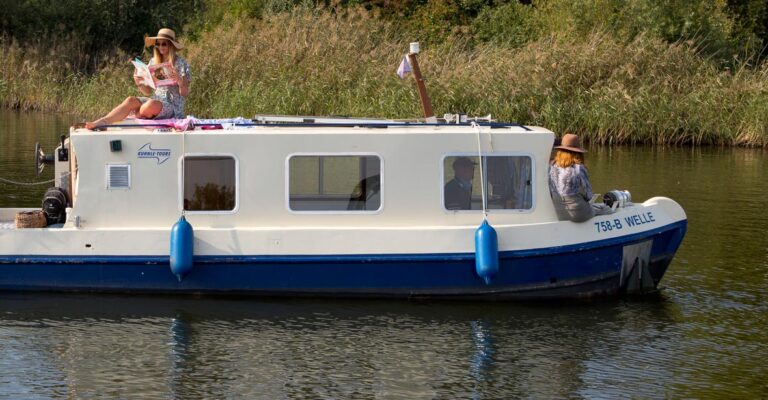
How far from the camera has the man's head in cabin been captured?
11.4m

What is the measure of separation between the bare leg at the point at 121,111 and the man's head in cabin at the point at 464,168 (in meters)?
3.07

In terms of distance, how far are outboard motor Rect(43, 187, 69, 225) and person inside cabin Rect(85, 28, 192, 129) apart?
0.87 metres

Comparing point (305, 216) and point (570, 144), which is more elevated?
point (570, 144)

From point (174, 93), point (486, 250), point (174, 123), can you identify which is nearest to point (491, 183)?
point (486, 250)

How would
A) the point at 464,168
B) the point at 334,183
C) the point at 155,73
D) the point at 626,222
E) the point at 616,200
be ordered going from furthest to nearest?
the point at 616,200 → the point at 155,73 → the point at 626,222 → the point at 334,183 → the point at 464,168

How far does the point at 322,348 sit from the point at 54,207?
10.6 ft

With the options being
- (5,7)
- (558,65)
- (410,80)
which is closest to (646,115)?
(558,65)

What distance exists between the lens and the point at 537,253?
11.4 meters

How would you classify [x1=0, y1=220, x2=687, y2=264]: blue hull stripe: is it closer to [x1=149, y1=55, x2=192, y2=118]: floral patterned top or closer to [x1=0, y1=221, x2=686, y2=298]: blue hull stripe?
[x1=0, y1=221, x2=686, y2=298]: blue hull stripe

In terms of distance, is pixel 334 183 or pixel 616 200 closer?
pixel 334 183

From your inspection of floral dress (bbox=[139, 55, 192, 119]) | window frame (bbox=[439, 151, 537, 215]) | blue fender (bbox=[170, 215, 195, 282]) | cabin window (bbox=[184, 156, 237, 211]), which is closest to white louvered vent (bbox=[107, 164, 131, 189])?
cabin window (bbox=[184, 156, 237, 211])

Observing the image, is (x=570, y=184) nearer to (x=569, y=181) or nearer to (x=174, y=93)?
(x=569, y=181)

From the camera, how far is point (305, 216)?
11422 mm

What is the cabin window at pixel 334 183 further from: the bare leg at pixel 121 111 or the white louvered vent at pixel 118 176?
the bare leg at pixel 121 111
